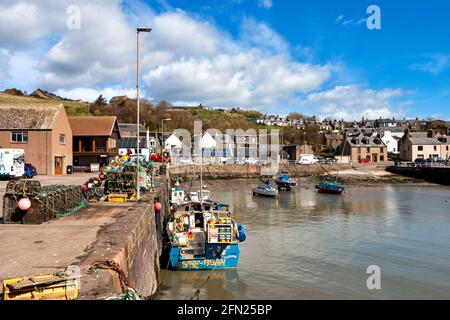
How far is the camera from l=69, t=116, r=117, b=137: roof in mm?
51750

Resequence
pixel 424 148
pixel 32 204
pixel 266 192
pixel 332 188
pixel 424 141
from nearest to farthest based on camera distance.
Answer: pixel 32 204 < pixel 266 192 < pixel 332 188 < pixel 424 148 < pixel 424 141

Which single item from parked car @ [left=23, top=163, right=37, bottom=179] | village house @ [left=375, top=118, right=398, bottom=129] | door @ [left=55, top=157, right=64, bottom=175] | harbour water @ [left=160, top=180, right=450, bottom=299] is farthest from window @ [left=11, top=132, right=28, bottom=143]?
village house @ [left=375, top=118, right=398, bottom=129]

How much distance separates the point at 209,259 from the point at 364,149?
86.1 meters

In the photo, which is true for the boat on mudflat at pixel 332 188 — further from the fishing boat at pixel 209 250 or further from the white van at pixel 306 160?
the fishing boat at pixel 209 250

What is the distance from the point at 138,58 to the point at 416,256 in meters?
17.8

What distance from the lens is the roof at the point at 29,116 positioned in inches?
1641

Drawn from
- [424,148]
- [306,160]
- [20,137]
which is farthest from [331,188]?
[424,148]

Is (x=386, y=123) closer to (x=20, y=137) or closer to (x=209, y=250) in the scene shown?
(x=20, y=137)

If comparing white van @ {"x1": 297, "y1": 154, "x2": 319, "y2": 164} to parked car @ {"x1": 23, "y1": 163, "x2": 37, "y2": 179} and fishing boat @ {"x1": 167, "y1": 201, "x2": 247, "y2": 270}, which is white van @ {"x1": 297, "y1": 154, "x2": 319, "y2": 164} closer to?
parked car @ {"x1": 23, "y1": 163, "x2": 37, "y2": 179}

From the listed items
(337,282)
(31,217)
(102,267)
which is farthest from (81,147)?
(102,267)

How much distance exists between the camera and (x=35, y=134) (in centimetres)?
4144

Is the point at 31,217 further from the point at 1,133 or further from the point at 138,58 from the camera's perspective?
the point at 1,133

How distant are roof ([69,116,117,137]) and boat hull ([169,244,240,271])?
37824 millimetres
